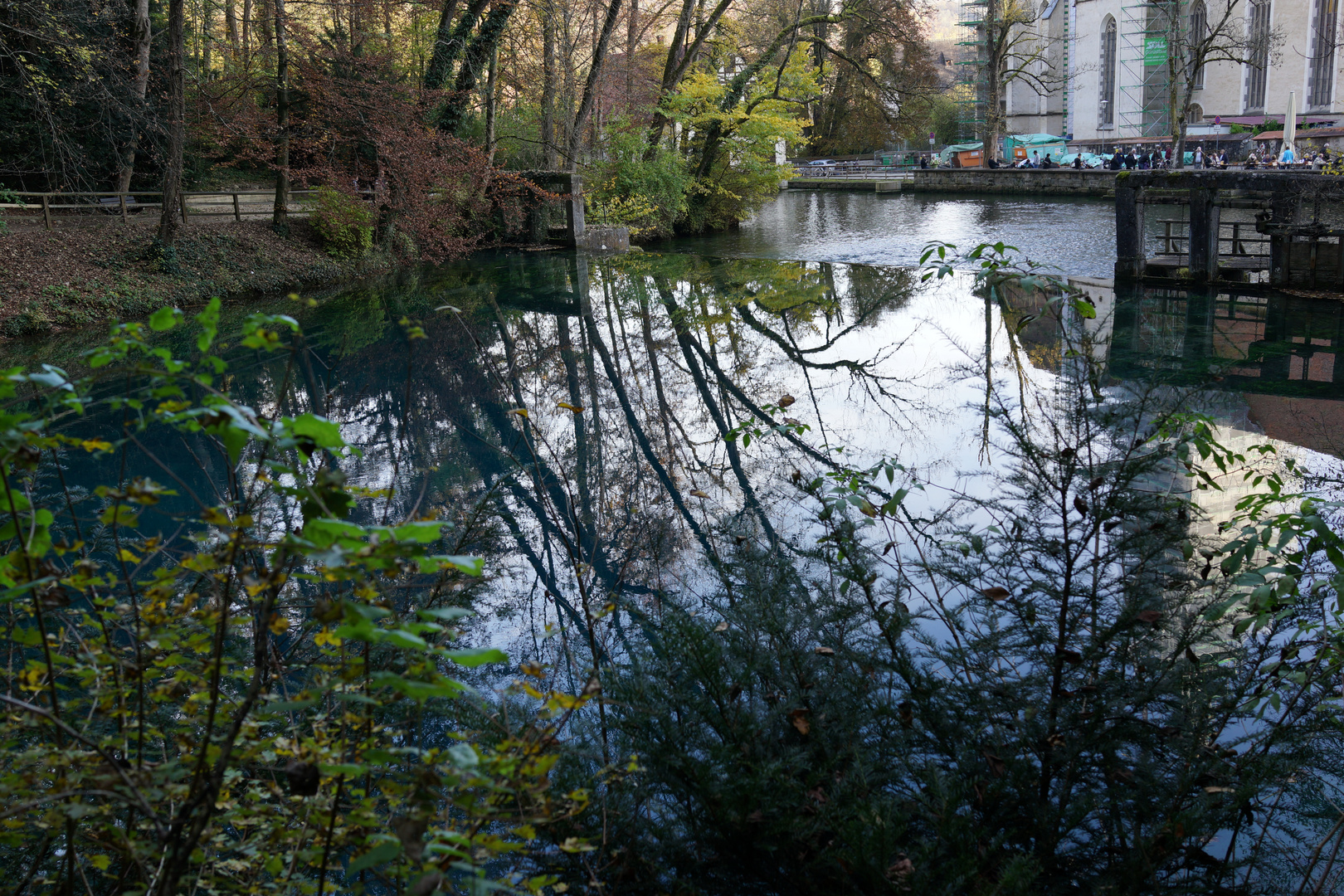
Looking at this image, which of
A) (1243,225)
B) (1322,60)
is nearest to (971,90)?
(1322,60)

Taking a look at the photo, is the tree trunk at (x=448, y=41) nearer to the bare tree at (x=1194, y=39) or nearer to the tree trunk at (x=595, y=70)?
the tree trunk at (x=595, y=70)

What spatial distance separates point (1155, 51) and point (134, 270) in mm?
55037

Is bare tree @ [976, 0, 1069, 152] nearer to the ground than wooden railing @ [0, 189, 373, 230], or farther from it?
farther from it

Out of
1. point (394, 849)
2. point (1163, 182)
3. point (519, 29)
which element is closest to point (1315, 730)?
point (394, 849)

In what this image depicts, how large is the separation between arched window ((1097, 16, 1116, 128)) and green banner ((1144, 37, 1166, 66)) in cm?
252

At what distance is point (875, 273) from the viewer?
66.9 ft

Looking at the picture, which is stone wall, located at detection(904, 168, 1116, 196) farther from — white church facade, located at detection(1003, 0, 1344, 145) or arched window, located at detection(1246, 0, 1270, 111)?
arched window, located at detection(1246, 0, 1270, 111)

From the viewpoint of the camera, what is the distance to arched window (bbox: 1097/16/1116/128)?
57.3 meters

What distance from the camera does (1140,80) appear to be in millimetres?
55656

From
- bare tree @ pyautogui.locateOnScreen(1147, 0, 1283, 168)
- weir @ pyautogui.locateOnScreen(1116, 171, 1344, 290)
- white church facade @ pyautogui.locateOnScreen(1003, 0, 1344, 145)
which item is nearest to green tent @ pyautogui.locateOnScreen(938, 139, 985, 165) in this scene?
white church facade @ pyautogui.locateOnScreen(1003, 0, 1344, 145)

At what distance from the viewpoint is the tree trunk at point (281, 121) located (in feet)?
65.8

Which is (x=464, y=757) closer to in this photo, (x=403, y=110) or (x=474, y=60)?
(x=403, y=110)

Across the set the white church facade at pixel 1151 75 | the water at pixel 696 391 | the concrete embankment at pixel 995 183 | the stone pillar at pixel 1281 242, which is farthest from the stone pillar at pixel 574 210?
the white church facade at pixel 1151 75

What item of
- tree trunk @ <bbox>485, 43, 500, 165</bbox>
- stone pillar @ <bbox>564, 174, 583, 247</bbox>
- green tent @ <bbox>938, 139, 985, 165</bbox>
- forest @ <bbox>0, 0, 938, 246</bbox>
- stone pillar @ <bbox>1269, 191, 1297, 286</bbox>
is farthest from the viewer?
green tent @ <bbox>938, 139, 985, 165</bbox>
